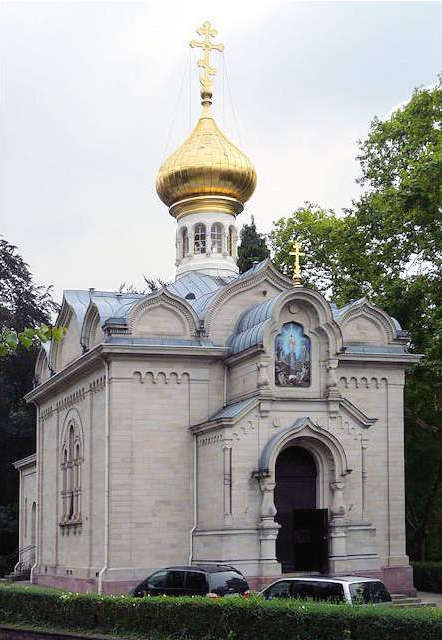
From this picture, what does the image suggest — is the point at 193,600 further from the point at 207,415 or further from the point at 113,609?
the point at 207,415

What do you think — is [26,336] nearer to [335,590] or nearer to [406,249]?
[335,590]

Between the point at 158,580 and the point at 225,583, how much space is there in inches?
69.6

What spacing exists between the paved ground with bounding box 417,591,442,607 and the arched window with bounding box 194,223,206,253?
10482 millimetres

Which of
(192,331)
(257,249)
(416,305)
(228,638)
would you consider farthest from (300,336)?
(257,249)

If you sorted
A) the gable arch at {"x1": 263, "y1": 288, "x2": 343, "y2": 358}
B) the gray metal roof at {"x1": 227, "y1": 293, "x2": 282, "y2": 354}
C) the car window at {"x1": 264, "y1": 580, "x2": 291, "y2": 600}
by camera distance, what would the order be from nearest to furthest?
the car window at {"x1": 264, "y1": 580, "x2": 291, "y2": 600}, the gray metal roof at {"x1": 227, "y1": 293, "x2": 282, "y2": 354}, the gable arch at {"x1": 263, "y1": 288, "x2": 343, "y2": 358}

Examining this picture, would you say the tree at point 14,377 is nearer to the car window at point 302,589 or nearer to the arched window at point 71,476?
the arched window at point 71,476

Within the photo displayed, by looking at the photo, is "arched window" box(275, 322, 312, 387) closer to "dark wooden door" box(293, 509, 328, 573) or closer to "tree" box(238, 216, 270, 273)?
"dark wooden door" box(293, 509, 328, 573)

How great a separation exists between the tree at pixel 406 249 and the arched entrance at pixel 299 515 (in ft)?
18.0

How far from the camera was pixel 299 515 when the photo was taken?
960 inches

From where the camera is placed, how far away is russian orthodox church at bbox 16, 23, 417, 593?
23.8 metres

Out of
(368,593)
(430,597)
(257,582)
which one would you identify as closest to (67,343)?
(257,582)

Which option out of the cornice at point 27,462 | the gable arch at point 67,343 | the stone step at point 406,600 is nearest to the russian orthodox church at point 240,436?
the stone step at point 406,600

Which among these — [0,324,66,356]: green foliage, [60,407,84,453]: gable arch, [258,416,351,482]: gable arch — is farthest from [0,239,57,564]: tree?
[0,324,66,356]: green foliage

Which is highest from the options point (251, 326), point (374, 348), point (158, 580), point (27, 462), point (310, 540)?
point (251, 326)
